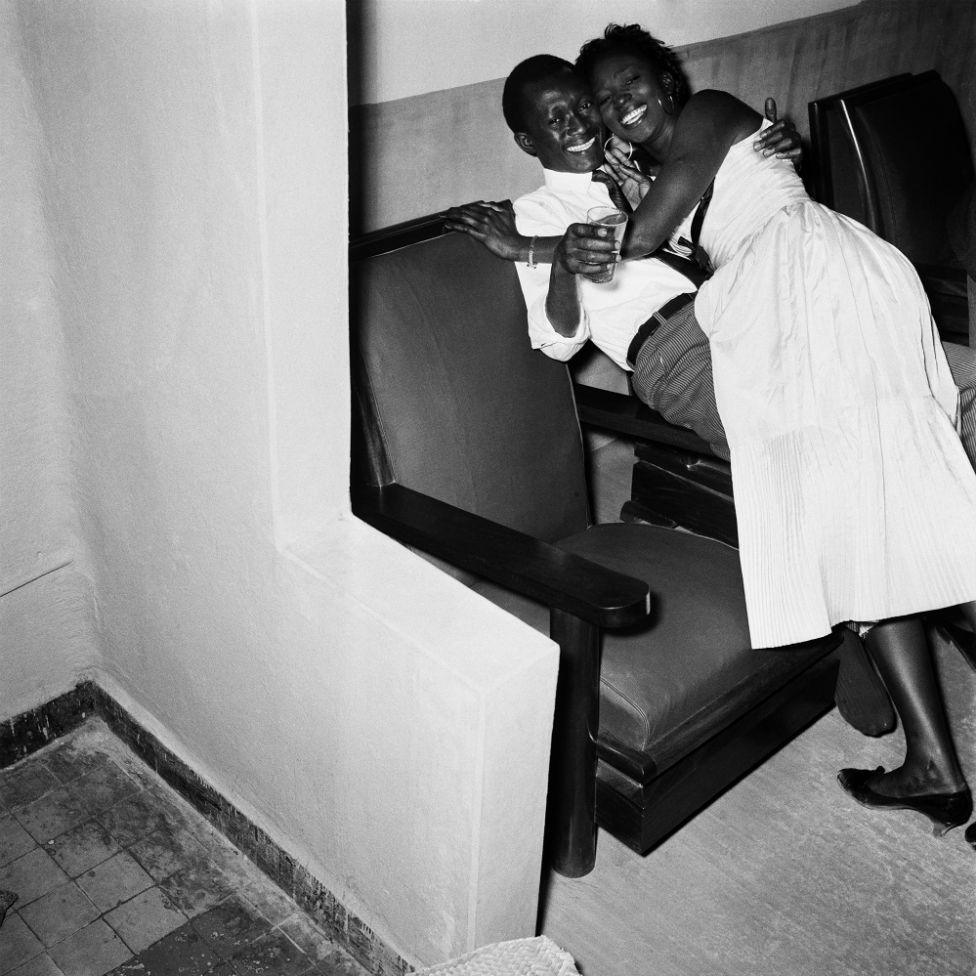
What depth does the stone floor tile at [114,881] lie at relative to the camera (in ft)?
6.39

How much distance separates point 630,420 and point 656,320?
0.20 meters

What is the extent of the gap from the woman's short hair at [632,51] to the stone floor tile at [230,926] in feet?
5.22

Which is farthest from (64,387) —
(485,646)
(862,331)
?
(862,331)

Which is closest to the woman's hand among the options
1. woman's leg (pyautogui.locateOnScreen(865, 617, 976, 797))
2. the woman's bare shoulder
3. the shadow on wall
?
the woman's bare shoulder

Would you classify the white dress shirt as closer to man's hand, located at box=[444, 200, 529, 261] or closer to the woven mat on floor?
man's hand, located at box=[444, 200, 529, 261]

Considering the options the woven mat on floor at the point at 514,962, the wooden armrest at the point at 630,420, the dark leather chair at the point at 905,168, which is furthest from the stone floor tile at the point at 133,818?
the dark leather chair at the point at 905,168

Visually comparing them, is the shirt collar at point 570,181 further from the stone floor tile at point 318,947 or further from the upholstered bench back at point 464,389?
the stone floor tile at point 318,947

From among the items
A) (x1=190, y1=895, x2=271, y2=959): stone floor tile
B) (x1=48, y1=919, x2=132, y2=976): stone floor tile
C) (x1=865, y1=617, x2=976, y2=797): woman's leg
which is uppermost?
(x1=865, y1=617, x2=976, y2=797): woman's leg

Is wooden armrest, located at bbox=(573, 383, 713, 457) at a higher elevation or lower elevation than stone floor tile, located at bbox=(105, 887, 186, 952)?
higher

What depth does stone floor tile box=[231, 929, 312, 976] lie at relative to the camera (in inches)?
72.6

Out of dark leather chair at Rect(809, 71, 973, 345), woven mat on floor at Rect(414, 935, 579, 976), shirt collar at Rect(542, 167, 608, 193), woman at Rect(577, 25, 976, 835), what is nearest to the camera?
woven mat on floor at Rect(414, 935, 579, 976)

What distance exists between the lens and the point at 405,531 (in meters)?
1.81

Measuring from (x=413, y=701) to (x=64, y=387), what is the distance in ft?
2.97

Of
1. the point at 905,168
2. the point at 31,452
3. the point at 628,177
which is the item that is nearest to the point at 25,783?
the point at 31,452
